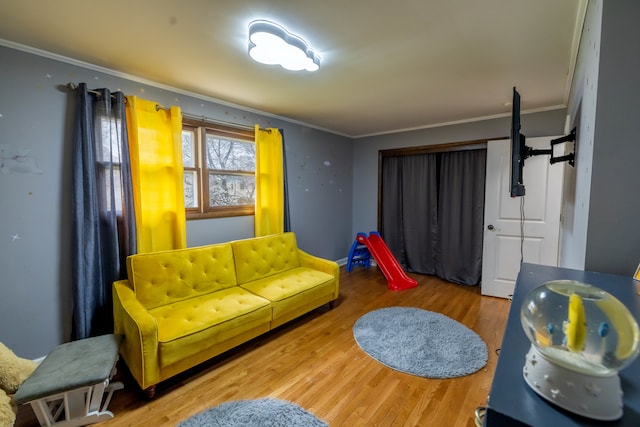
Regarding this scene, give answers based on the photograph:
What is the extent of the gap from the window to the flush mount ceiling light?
4.62ft

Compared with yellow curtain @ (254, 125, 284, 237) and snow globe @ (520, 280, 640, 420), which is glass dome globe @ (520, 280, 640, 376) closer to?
snow globe @ (520, 280, 640, 420)

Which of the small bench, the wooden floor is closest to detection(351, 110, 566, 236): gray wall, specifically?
the wooden floor

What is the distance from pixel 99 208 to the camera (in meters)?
2.20

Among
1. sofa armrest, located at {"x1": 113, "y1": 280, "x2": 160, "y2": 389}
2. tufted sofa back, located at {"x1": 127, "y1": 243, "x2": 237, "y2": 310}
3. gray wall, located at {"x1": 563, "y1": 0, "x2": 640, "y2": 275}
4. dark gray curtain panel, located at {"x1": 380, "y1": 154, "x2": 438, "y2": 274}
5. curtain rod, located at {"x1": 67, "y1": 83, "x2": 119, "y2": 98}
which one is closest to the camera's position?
gray wall, located at {"x1": 563, "y1": 0, "x2": 640, "y2": 275}

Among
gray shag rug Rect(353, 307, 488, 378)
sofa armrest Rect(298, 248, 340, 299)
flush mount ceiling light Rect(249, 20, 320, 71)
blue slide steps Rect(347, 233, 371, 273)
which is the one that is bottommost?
gray shag rug Rect(353, 307, 488, 378)

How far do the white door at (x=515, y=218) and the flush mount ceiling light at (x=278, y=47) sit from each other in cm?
247

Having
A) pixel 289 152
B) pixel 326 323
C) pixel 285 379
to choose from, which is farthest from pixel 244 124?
pixel 285 379

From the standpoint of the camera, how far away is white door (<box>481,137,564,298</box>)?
3092 millimetres

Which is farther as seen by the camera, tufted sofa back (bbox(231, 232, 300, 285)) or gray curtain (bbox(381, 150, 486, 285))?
gray curtain (bbox(381, 150, 486, 285))

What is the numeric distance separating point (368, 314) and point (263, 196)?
73.0 inches

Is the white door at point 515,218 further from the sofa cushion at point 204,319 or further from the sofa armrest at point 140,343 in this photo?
the sofa armrest at point 140,343

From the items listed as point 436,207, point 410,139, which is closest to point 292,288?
point 436,207

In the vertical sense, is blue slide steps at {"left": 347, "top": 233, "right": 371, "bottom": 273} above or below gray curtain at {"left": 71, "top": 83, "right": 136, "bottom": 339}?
below

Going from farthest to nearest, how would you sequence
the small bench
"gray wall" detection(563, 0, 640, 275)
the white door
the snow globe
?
the white door
the small bench
"gray wall" detection(563, 0, 640, 275)
the snow globe
